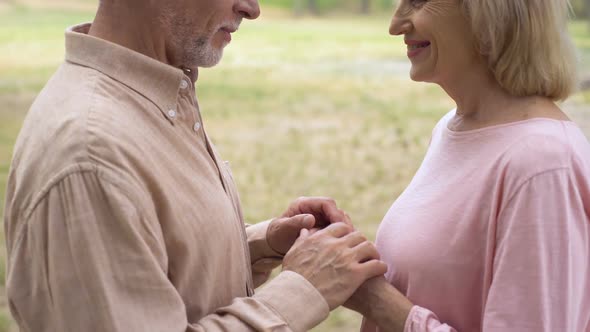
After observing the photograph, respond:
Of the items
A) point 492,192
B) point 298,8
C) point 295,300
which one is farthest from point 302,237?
point 298,8

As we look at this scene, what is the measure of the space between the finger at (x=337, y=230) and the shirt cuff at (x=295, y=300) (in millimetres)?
134

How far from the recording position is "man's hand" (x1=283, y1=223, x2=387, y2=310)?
1471 mm

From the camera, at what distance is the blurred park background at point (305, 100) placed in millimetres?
5250

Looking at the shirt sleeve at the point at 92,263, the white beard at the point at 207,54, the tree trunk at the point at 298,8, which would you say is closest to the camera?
the shirt sleeve at the point at 92,263

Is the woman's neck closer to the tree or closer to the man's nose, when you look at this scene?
the man's nose

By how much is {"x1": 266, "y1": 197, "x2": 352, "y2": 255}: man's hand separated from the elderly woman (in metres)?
0.11

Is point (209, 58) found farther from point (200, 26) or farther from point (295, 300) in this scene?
point (295, 300)

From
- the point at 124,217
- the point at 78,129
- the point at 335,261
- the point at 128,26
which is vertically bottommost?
the point at 335,261

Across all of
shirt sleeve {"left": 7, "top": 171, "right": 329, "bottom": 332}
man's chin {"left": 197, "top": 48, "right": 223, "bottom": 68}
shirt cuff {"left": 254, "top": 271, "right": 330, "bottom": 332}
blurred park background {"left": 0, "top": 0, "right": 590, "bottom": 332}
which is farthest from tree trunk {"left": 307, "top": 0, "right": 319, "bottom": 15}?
shirt sleeve {"left": 7, "top": 171, "right": 329, "bottom": 332}

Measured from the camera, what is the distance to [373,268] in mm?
1548

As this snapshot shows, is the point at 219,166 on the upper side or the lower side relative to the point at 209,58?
lower

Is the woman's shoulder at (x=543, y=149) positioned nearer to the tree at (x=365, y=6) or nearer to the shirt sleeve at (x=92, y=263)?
the shirt sleeve at (x=92, y=263)

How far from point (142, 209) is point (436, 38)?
2.23ft

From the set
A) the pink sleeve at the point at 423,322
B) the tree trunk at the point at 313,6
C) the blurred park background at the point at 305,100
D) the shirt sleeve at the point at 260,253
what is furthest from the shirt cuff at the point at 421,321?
the tree trunk at the point at 313,6
